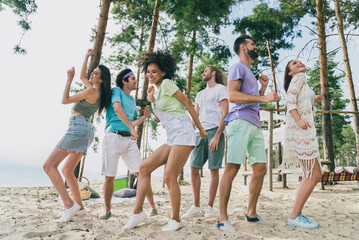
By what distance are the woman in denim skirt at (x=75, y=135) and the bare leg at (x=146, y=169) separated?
A: 3.02 feet

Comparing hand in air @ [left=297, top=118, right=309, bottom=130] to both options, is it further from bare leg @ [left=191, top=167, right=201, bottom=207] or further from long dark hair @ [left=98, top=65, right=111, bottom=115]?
long dark hair @ [left=98, top=65, right=111, bottom=115]

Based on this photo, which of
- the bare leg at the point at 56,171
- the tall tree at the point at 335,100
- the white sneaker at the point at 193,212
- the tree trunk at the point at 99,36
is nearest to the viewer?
the bare leg at the point at 56,171

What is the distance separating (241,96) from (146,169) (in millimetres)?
1213

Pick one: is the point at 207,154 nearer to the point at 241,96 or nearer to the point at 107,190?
the point at 241,96

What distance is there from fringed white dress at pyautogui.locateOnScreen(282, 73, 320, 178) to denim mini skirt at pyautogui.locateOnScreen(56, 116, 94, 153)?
7.86ft

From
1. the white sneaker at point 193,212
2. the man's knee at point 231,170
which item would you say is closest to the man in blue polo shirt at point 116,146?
the white sneaker at point 193,212

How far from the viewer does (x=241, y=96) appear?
246 cm

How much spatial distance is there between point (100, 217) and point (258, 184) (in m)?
1.89

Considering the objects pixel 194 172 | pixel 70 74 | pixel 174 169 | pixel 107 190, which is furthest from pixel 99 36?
pixel 174 169

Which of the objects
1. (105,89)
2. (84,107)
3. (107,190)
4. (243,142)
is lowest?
(107,190)

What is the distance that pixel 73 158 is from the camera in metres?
3.01

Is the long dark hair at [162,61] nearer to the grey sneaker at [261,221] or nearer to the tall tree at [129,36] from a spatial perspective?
the grey sneaker at [261,221]

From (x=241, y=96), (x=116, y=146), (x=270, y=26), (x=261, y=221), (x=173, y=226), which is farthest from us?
(x=270, y=26)

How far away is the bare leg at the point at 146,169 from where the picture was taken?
2416 millimetres
